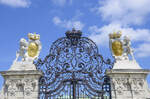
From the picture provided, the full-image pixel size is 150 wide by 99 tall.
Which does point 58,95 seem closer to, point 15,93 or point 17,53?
point 15,93

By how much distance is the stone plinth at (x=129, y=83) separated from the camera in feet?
42.3

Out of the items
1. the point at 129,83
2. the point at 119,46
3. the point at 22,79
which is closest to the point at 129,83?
the point at 129,83

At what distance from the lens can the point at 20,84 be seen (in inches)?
520

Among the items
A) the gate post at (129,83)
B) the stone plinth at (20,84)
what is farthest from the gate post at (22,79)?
the gate post at (129,83)

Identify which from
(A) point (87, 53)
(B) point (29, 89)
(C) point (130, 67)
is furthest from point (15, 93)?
(C) point (130, 67)

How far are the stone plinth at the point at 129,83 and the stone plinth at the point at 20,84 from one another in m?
3.96

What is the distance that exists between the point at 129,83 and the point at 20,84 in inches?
231

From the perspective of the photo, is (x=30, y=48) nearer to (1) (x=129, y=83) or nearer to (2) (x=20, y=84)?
(2) (x=20, y=84)

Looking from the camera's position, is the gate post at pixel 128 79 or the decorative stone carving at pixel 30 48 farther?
the decorative stone carving at pixel 30 48

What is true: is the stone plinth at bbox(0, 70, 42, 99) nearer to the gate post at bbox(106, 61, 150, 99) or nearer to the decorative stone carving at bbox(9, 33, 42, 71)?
the decorative stone carving at bbox(9, 33, 42, 71)

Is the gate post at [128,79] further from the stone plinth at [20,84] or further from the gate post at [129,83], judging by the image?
the stone plinth at [20,84]

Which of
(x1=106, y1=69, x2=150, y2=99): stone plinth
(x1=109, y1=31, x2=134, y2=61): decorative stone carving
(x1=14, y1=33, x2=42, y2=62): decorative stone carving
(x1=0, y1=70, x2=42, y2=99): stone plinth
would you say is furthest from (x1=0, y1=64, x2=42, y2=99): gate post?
(x1=109, y1=31, x2=134, y2=61): decorative stone carving

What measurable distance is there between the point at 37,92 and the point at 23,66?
171cm

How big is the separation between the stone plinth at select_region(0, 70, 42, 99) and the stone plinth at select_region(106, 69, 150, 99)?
396cm
